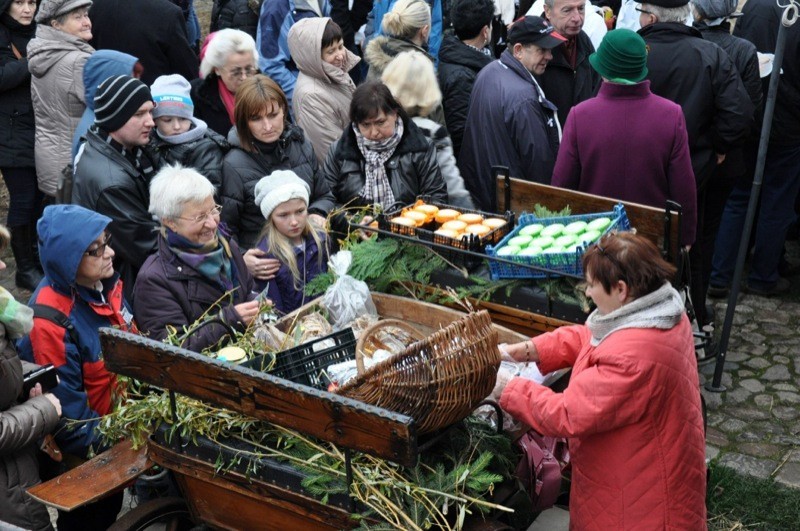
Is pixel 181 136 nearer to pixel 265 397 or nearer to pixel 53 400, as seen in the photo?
pixel 53 400

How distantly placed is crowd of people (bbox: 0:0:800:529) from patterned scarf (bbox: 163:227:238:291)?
0.01m

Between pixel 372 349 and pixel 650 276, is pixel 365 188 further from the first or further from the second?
pixel 650 276

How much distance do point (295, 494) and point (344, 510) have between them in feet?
0.72

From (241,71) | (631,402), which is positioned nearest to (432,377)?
(631,402)

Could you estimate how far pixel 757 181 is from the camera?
19.0 ft

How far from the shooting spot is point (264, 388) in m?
3.46

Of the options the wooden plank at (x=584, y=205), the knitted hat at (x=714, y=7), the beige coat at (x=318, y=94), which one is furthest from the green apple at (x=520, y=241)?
the knitted hat at (x=714, y=7)

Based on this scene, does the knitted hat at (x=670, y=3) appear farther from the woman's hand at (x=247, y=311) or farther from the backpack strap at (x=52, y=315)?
the backpack strap at (x=52, y=315)

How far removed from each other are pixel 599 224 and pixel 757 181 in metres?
1.68

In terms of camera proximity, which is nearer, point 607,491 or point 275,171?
point 607,491

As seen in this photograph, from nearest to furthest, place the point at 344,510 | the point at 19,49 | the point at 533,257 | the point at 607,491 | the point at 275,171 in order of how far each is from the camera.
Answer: the point at 344,510 < the point at 607,491 < the point at 533,257 < the point at 275,171 < the point at 19,49

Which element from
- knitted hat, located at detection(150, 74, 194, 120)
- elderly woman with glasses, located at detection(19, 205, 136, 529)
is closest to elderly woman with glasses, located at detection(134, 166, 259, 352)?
elderly woman with glasses, located at detection(19, 205, 136, 529)

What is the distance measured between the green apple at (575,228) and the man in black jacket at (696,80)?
5.49 feet

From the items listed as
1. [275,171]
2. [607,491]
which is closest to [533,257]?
[607,491]
